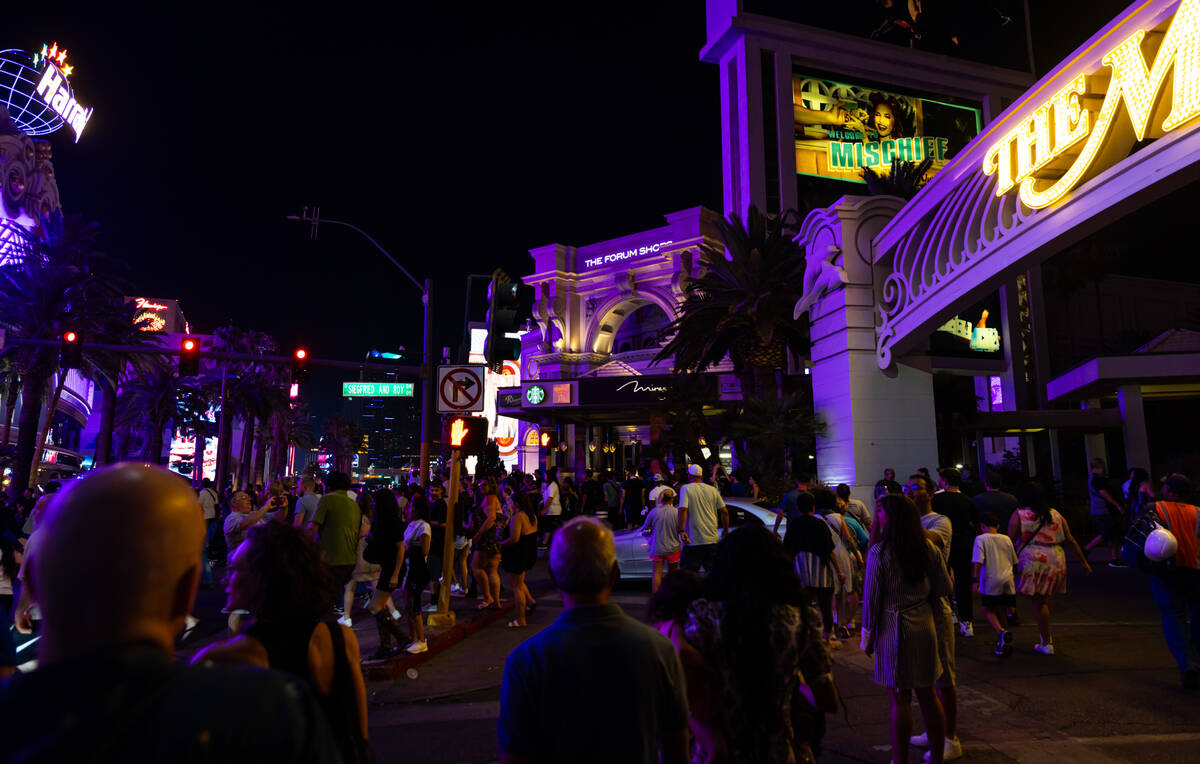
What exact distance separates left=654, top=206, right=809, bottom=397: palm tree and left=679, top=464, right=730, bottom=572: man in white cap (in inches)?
399

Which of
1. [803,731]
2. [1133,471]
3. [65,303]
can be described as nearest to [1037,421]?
[1133,471]

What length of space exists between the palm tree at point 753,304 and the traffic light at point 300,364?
11247 mm

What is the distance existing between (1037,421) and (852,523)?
69.2 feet

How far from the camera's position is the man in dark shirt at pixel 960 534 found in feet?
28.6

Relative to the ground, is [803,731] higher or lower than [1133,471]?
lower

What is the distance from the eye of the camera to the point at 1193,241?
3644 cm

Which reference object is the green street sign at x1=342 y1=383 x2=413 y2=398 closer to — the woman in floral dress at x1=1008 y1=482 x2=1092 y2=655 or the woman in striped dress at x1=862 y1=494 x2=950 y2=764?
the woman in floral dress at x1=1008 y1=482 x2=1092 y2=655

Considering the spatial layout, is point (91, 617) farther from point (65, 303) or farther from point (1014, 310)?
point (1014, 310)

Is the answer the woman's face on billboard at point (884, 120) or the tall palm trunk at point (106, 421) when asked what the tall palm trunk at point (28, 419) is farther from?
the woman's face on billboard at point (884, 120)

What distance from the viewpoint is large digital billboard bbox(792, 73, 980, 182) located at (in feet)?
117

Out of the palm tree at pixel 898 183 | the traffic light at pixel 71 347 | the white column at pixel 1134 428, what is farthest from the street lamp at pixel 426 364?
the white column at pixel 1134 428

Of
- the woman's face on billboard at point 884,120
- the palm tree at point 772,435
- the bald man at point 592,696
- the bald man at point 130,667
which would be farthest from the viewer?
the woman's face on billboard at point 884,120

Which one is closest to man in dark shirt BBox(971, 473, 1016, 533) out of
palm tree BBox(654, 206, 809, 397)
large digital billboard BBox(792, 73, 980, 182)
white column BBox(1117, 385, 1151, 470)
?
palm tree BBox(654, 206, 809, 397)

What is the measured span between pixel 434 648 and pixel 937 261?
434 inches
